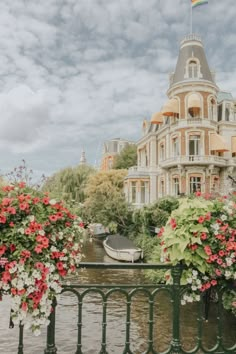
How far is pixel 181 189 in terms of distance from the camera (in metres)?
29.0

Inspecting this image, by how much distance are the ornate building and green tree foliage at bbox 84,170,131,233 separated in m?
4.67

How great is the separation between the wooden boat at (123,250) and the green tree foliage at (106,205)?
525cm

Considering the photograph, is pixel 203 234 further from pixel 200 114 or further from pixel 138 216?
pixel 200 114

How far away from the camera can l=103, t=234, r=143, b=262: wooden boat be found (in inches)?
835

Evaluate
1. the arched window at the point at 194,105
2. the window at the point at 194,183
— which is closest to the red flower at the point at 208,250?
the window at the point at 194,183

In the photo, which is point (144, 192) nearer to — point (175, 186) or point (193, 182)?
point (175, 186)

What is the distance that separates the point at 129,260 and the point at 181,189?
32.4 ft

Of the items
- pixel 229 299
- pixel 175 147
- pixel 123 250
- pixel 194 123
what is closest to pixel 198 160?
pixel 175 147

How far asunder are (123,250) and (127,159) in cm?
3238

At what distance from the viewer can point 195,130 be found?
2902 centimetres

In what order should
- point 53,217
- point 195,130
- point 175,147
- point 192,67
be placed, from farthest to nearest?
point 175,147 < point 192,67 < point 195,130 < point 53,217

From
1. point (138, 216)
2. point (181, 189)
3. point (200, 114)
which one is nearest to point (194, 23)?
point (200, 114)

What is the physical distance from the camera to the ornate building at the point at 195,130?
2862cm

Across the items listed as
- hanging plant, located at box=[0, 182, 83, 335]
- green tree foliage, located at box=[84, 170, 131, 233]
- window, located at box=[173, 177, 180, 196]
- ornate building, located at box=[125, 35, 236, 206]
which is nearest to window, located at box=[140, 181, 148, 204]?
green tree foliage, located at box=[84, 170, 131, 233]
